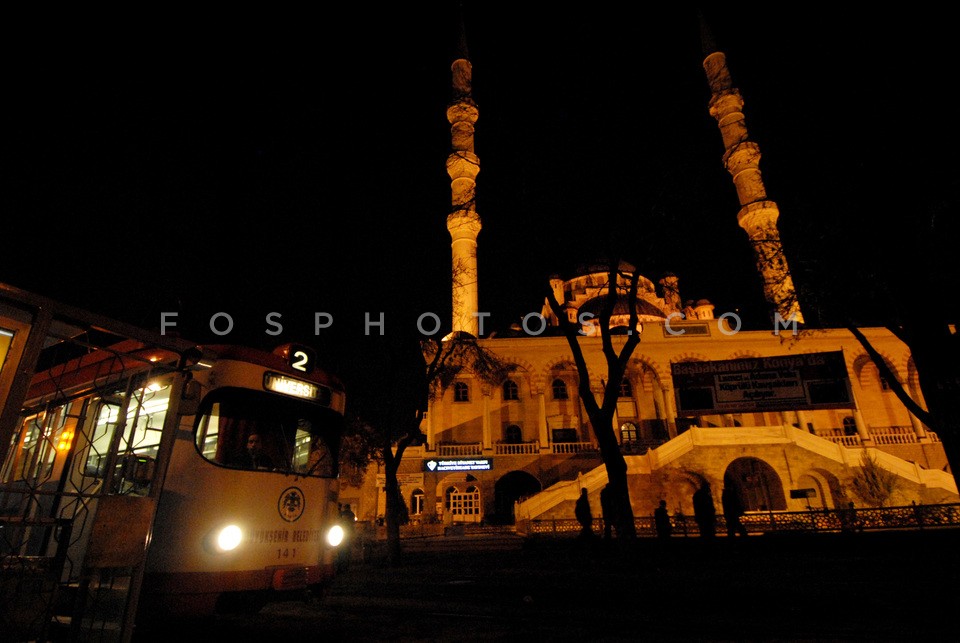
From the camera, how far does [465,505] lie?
98.9 ft

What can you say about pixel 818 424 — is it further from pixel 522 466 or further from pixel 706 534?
pixel 706 534

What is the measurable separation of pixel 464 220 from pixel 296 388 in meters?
30.2

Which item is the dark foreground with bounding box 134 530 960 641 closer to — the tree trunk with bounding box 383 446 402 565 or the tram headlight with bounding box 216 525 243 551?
the tram headlight with bounding box 216 525 243 551

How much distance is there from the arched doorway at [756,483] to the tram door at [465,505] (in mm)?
13034

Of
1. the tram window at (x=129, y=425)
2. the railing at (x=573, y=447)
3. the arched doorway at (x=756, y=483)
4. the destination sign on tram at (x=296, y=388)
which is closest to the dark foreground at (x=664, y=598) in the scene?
the tram window at (x=129, y=425)

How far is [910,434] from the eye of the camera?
1104 inches

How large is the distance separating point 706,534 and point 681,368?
8.16 metres

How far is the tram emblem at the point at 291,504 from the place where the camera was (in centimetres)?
545

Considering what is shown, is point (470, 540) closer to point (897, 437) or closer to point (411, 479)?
point (411, 479)

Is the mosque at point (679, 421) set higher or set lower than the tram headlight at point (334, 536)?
higher

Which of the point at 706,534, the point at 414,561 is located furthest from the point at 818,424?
the point at 414,561

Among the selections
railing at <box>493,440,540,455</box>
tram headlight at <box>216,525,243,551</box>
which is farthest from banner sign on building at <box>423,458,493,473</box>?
tram headlight at <box>216,525,243,551</box>

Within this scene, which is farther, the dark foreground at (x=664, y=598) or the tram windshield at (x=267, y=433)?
the dark foreground at (x=664, y=598)

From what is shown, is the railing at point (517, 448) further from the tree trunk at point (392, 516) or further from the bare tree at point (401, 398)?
the tree trunk at point (392, 516)
